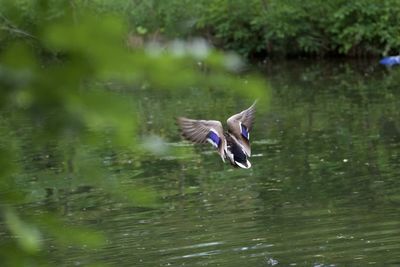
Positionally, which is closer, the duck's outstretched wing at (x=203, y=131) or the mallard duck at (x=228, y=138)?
the mallard duck at (x=228, y=138)

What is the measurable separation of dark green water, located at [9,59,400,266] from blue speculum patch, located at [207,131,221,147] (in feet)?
1.60

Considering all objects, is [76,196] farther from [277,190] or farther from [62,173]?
[277,190]

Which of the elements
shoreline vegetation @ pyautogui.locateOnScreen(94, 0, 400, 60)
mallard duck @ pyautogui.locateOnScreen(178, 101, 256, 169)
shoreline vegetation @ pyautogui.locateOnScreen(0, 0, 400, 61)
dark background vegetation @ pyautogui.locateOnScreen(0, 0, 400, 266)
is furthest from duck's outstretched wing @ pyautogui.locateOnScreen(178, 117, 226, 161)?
shoreline vegetation @ pyautogui.locateOnScreen(94, 0, 400, 60)

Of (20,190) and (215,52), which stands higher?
(215,52)

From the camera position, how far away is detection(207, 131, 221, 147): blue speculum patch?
7.38 meters

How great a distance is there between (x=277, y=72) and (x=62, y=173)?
43.5 feet

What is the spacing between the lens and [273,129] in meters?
15.4

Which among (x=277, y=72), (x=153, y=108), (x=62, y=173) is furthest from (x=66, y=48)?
(x=277, y=72)

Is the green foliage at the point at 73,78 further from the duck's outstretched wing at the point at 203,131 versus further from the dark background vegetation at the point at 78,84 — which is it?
the duck's outstretched wing at the point at 203,131

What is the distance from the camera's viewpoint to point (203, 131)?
841cm

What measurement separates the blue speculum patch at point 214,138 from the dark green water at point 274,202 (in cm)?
49

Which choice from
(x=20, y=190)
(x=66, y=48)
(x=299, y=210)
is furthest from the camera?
(x=299, y=210)

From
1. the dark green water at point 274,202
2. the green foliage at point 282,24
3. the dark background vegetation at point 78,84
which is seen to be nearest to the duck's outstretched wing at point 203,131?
the dark green water at point 274,202

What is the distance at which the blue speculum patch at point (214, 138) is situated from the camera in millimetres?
7379
